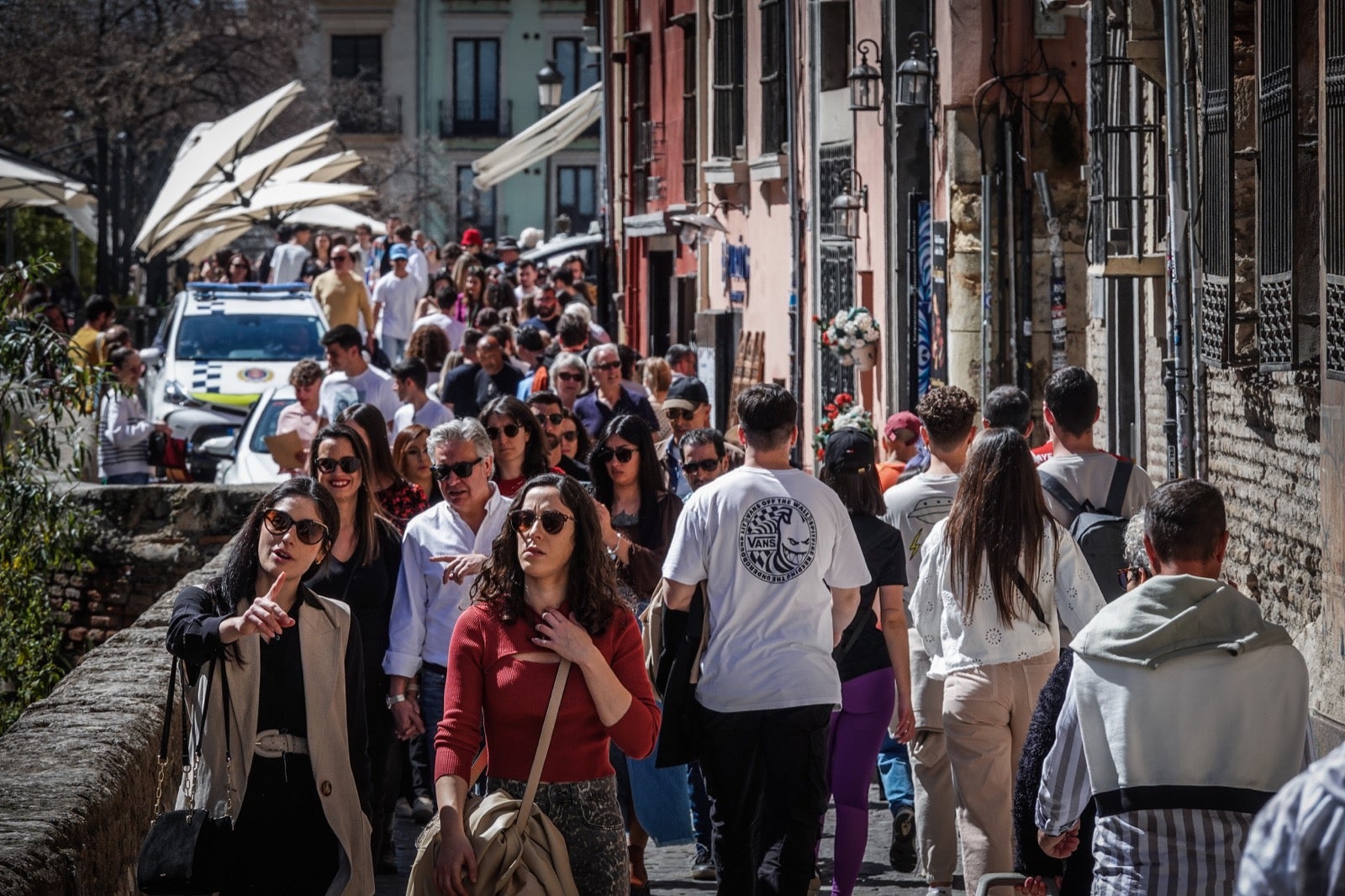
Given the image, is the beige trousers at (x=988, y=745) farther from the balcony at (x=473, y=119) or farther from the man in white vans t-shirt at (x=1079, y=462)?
the balcony at (x=473, y=119)

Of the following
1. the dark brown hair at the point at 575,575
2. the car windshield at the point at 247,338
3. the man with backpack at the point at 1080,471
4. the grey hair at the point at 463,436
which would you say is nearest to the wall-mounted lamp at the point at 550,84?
the car windshield at the point at 247,338

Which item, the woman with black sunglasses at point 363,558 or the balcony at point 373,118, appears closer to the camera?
the woman with black sunglasses at point 363,558

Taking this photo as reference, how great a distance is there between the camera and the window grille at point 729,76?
20.2 m

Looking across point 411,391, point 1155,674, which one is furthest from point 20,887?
point 411,391

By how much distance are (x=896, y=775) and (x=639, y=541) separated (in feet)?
4.78

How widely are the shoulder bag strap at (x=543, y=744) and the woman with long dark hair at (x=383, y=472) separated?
3.20m

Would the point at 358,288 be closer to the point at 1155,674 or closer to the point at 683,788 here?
the point at 683,788

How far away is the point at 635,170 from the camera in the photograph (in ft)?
90.2

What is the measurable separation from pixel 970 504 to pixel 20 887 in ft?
10.2

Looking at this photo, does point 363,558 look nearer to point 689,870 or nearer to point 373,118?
point 689,870

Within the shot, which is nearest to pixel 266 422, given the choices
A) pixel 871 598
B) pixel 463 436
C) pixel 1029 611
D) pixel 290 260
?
pixel 463 436

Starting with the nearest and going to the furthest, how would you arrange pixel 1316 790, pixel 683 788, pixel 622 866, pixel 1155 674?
pixel 1316 790 → pixel 1155 674 → pixel 622 866 → pixel 683 788

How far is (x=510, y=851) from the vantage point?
4.67m

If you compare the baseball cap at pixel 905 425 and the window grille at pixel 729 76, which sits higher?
A: the window grille at pixel 729 76
